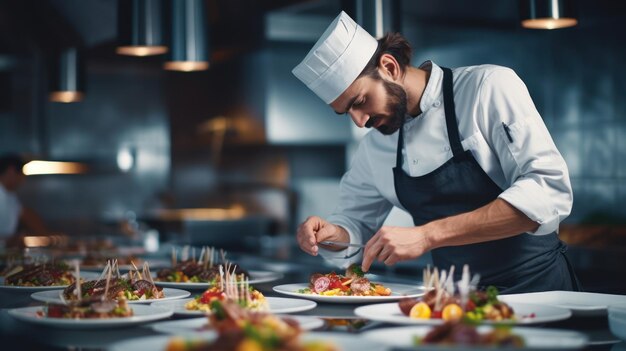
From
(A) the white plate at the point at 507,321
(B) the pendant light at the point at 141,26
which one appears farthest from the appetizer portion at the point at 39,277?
(B) the pendant light at the point at 141,26

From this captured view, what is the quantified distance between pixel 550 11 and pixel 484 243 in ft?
4.59

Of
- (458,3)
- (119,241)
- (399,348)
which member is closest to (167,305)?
(399,348)

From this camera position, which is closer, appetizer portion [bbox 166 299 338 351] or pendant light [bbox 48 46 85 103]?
appetizer portion [bbox 166 299 338 351]

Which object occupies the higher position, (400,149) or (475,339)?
(400,149)

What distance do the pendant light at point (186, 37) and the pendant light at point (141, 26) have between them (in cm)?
32

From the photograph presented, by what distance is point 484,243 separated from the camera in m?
2.75

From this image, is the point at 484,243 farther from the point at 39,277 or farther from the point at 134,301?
the point at 39,277

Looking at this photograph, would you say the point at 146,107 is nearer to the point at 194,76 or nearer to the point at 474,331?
the point at 194,76

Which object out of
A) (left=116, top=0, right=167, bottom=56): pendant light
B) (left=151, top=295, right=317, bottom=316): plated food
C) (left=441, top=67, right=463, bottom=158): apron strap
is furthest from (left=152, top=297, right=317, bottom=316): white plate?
(left=116, top=0, right=167, bottom=56): pendant light

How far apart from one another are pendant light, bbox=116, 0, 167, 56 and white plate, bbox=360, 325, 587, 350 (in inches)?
115

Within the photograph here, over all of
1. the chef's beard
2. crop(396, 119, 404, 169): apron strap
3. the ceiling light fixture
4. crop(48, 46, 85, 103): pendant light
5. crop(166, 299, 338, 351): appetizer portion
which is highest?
crop(48, 46, 85, 103): pendant light

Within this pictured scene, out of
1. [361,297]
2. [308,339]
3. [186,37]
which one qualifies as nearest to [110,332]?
[308,339]

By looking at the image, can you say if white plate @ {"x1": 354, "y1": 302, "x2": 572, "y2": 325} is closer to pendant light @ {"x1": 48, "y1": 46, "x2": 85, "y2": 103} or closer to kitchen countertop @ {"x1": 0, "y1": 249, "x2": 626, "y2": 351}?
kitchen countertop @ {"x1": 0, "y1": 249, "x2": 626, "y2": 351}

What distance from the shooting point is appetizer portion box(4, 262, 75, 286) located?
289 centimetres
